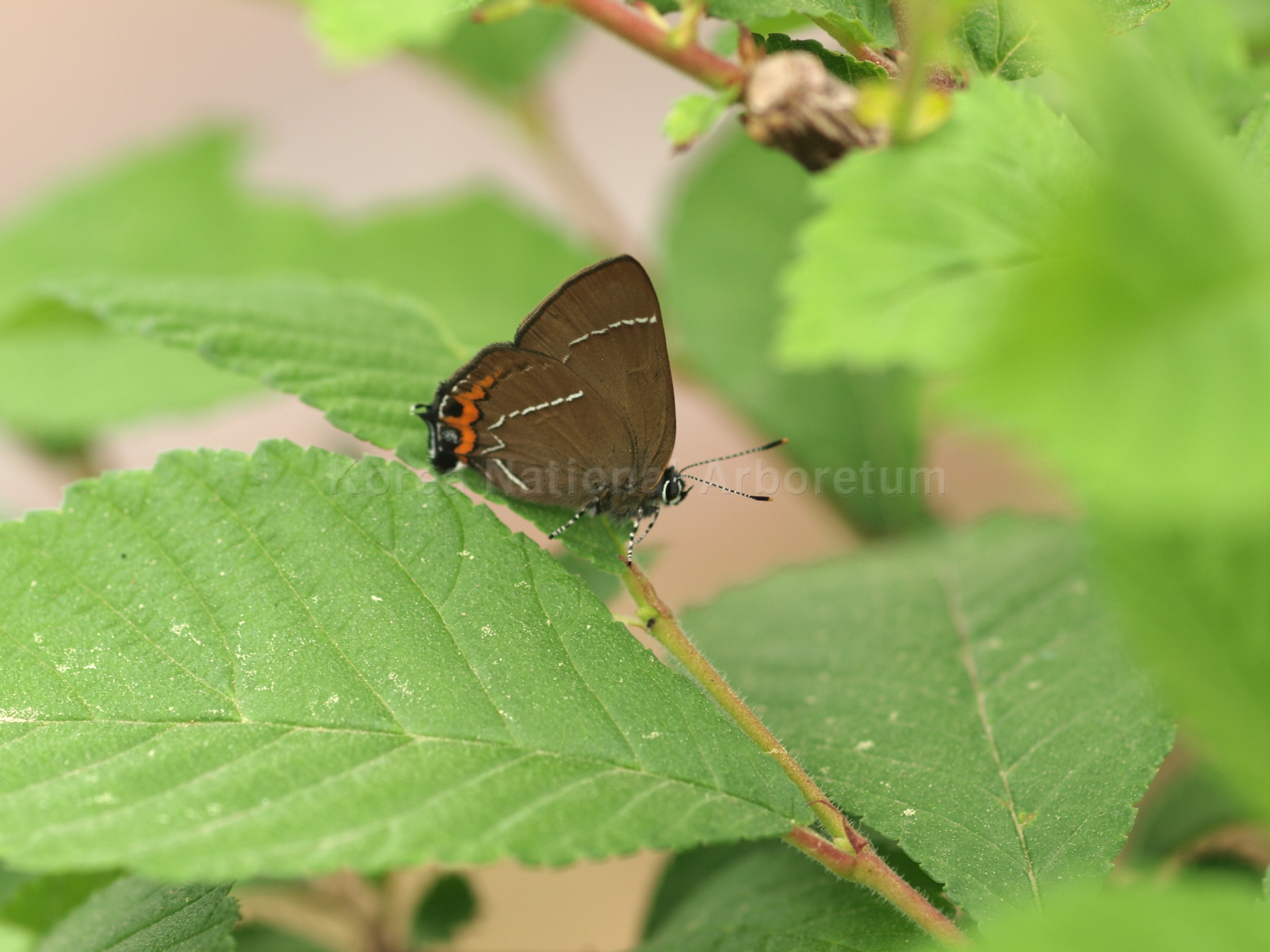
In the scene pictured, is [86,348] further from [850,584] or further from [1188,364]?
[1188,364]

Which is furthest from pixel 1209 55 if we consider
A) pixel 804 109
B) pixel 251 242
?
pixel 251 242

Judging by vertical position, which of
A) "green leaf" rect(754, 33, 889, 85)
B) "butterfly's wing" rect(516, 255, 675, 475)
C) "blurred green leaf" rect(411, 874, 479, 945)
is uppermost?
"green leaf" rect(754, 33, 889, 85)

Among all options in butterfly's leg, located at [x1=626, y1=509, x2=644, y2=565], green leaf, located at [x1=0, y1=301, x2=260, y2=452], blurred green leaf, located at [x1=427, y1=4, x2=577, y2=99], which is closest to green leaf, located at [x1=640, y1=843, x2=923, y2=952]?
butterfly's leg, located at [x1=626, y1=509, x2=644, y2=565]

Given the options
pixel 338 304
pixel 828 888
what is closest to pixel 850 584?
pixel 828 888

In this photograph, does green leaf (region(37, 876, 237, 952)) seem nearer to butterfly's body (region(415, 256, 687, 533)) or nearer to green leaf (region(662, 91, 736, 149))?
butterfly's body (region(415, 256, 687, 533))

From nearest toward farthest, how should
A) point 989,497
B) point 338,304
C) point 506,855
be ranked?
point 506,855, point 338,304, point 989,497

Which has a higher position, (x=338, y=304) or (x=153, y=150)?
(x=153, y=150)
